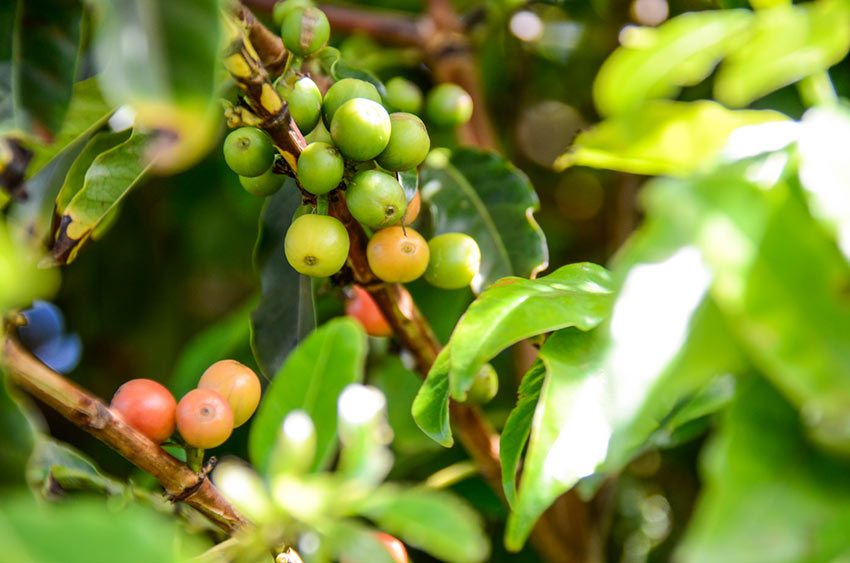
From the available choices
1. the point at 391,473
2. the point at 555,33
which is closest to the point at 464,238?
the point at 391,473

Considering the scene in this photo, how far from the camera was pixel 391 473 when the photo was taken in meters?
1.30

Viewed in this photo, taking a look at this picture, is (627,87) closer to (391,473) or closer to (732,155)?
(732,155)

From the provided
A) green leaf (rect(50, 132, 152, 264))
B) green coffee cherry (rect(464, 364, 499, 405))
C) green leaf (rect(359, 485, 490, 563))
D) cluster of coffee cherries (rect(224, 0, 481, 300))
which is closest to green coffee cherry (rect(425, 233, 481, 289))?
cluster of coffee cherries (rect(224, 0, 481, 300))

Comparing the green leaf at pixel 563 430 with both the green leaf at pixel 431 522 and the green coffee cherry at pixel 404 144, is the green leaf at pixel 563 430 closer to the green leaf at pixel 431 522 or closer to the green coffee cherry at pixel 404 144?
the green leaf at pixel 431 522

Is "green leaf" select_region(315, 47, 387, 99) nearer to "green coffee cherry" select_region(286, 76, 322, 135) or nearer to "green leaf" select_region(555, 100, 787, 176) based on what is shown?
"green coffee cherry" select_region(286, 76, 322, 135)

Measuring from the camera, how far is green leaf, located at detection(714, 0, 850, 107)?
1.54ft

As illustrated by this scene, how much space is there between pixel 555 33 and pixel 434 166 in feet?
2.84

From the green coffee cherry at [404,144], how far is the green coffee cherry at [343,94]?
37mm

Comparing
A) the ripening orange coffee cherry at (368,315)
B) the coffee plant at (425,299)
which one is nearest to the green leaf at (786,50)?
the coffee plant at (425,299)

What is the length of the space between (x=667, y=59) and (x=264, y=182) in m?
0.44

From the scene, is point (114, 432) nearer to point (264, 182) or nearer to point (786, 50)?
point (264, 182)

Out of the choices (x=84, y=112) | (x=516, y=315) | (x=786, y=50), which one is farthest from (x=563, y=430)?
(x=84, y=112)

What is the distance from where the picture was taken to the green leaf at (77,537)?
1.18ft

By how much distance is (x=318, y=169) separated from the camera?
675 mm
